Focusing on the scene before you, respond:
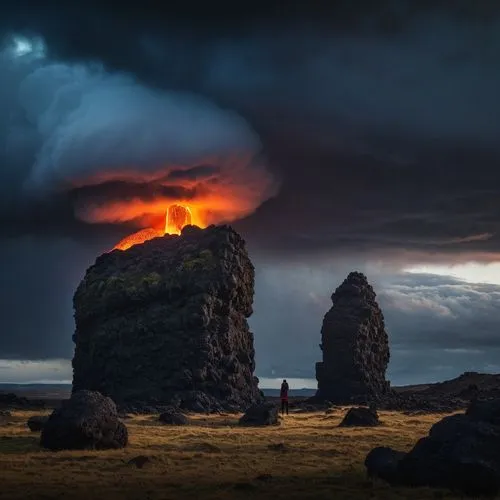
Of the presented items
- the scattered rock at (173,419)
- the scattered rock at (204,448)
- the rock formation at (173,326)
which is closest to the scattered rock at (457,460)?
the scattered rock at (204,448)

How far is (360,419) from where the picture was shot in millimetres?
66812

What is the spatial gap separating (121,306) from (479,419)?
Answer: 81822 millimetres

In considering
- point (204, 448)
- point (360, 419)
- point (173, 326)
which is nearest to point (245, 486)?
point (204, 448)

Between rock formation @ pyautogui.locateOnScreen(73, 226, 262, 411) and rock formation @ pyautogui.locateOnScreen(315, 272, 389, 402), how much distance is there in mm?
18079

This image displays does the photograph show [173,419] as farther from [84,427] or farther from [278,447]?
[84,427]

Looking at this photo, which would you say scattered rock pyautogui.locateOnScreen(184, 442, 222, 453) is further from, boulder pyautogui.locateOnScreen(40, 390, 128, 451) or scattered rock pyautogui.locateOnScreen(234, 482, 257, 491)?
scattered rock pyautogui.locateOnScreen(234, 482, 257, 491)

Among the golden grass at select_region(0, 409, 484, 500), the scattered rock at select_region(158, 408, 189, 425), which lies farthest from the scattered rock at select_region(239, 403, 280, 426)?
the golden grass at select_region(0, 409, 484, 500)

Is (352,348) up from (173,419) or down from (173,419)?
up

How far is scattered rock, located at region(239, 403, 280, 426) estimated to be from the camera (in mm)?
68438

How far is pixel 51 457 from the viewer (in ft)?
133

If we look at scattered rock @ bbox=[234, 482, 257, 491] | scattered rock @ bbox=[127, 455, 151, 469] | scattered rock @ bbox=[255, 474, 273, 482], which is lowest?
scattered rock @ bbox=[234, 482, 257, 491]

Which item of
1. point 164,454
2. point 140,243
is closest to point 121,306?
point 140,243

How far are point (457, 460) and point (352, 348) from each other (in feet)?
312

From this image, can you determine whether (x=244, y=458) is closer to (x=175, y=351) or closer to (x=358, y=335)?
(x=175, y=351)
